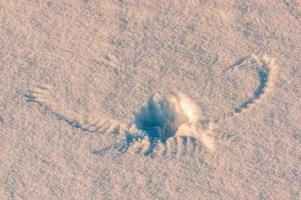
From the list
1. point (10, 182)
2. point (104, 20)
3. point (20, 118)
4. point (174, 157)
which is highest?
point (104, 20)

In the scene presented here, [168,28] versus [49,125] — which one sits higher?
[168,28]

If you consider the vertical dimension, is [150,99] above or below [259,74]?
below

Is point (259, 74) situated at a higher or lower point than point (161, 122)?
higher

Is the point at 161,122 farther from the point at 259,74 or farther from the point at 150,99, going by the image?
the point at 259,74

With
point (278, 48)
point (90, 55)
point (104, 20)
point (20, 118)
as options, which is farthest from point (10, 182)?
point (278, 48)

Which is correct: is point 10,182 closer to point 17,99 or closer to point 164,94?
point 17,99

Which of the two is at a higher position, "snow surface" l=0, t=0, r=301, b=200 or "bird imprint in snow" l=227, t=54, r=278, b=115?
"bird imprint in snow" l=227, t=54, r=278, b=115

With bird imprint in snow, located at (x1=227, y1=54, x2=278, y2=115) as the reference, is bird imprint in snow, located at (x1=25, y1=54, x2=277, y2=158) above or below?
below

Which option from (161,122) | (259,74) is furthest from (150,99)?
(259,74)

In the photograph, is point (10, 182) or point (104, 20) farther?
point (104, 20)
